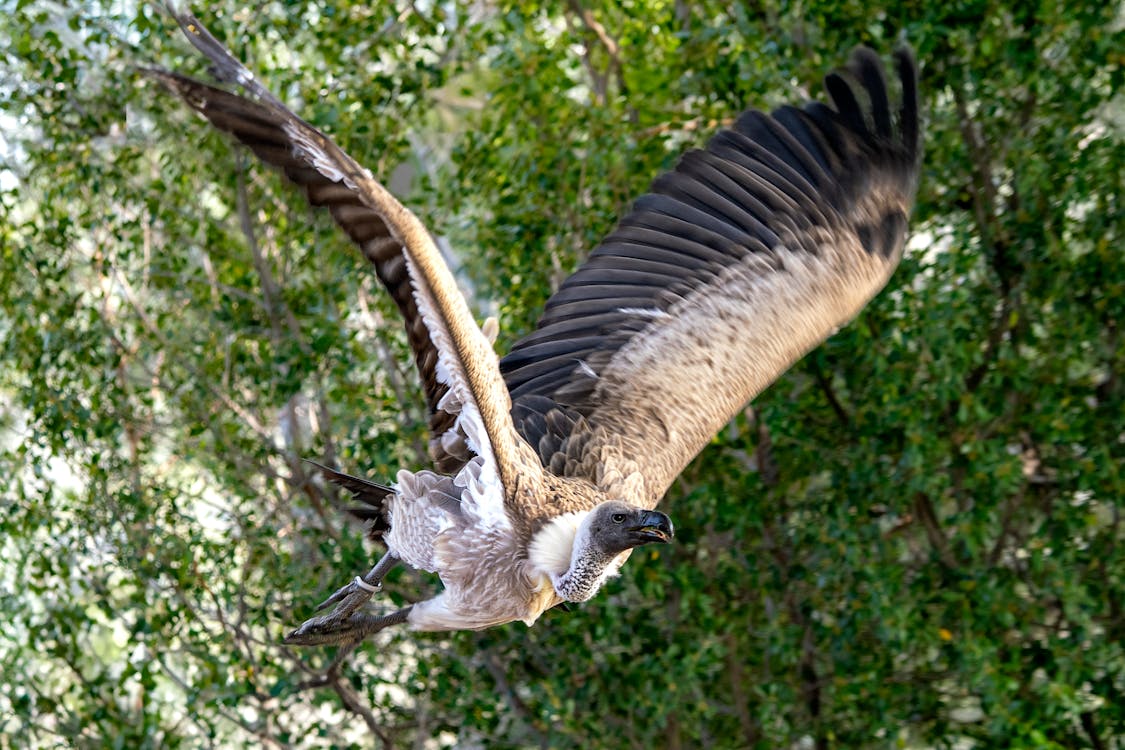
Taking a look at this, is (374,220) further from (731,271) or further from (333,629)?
(731,271)

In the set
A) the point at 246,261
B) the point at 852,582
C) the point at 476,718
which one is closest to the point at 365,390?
the point at 246,261

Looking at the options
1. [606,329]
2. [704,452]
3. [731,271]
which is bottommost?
[606,329]

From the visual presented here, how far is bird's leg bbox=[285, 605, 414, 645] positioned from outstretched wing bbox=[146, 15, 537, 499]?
100cm

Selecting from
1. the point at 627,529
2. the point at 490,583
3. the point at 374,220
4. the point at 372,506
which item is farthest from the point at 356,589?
the point at 374,220

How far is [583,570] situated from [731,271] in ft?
4.95

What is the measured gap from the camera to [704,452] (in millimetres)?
6039

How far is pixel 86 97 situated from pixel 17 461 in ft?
4.80

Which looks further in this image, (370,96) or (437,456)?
(370,96)

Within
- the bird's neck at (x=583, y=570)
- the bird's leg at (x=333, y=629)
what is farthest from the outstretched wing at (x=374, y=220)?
the bird's leg at (x=333, y=629)

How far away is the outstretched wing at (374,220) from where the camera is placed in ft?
10.3

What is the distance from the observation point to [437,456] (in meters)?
3.89

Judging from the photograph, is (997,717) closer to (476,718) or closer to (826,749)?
(826,749)

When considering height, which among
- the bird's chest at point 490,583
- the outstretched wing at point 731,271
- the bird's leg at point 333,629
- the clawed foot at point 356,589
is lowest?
the bird's chest at point 490,583

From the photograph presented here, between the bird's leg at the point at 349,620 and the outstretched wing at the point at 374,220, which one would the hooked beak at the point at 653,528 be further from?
the bird's leg at the point at 349,620
